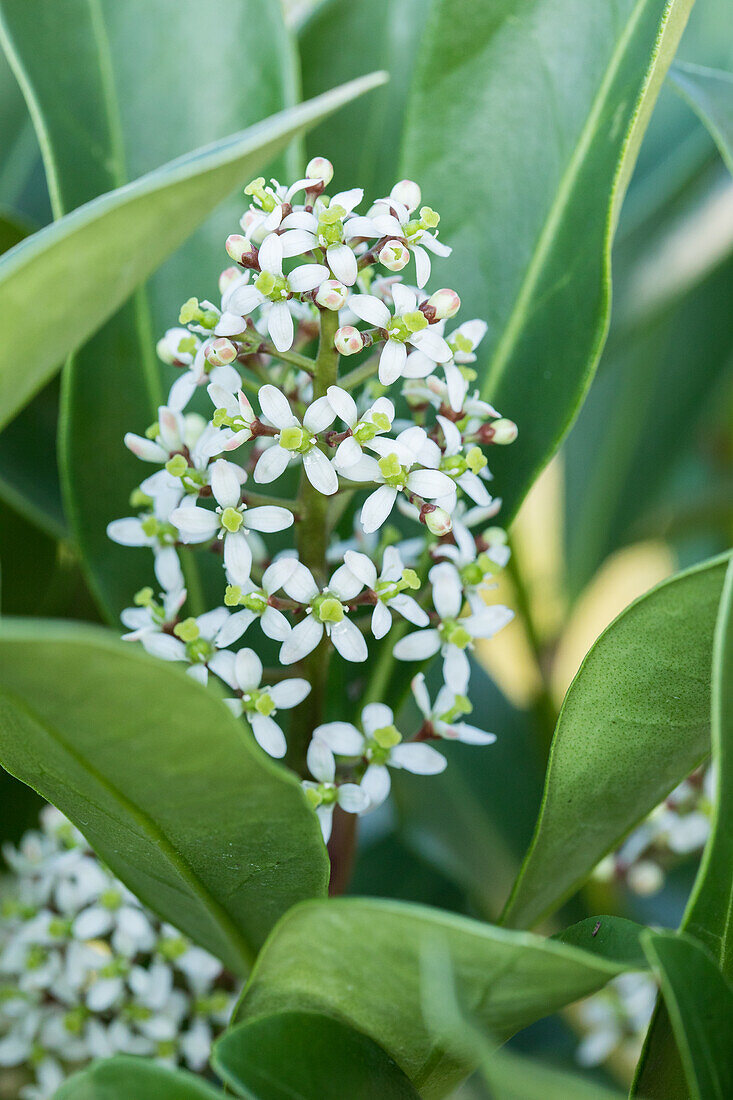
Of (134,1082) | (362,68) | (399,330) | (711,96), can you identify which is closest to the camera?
(134,1082)

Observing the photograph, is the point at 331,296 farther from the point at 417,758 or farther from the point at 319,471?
Answer: the point at 417,758

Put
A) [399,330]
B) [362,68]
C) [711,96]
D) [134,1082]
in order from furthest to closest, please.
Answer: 1. [362,68]
2. [711,96]
3. [399,330]
4. [134,1082]

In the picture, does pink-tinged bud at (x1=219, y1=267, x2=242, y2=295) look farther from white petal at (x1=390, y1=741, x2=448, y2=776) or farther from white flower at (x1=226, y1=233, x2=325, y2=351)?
white petal at (x1=390, y1=741, x2=448, y2=776)

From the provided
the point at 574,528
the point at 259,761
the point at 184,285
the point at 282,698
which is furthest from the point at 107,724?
the point at 574,528

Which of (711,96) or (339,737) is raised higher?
(711,96)

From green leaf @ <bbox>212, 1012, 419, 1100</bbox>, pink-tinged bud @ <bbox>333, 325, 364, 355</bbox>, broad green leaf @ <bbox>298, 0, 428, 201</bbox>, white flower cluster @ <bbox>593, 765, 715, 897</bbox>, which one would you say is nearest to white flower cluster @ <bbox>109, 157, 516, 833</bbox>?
pink-tinged bud @ <bbox>333, 325, 364, 355</bbox>

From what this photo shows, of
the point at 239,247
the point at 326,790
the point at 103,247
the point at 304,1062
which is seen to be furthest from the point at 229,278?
the point at 304,1062
